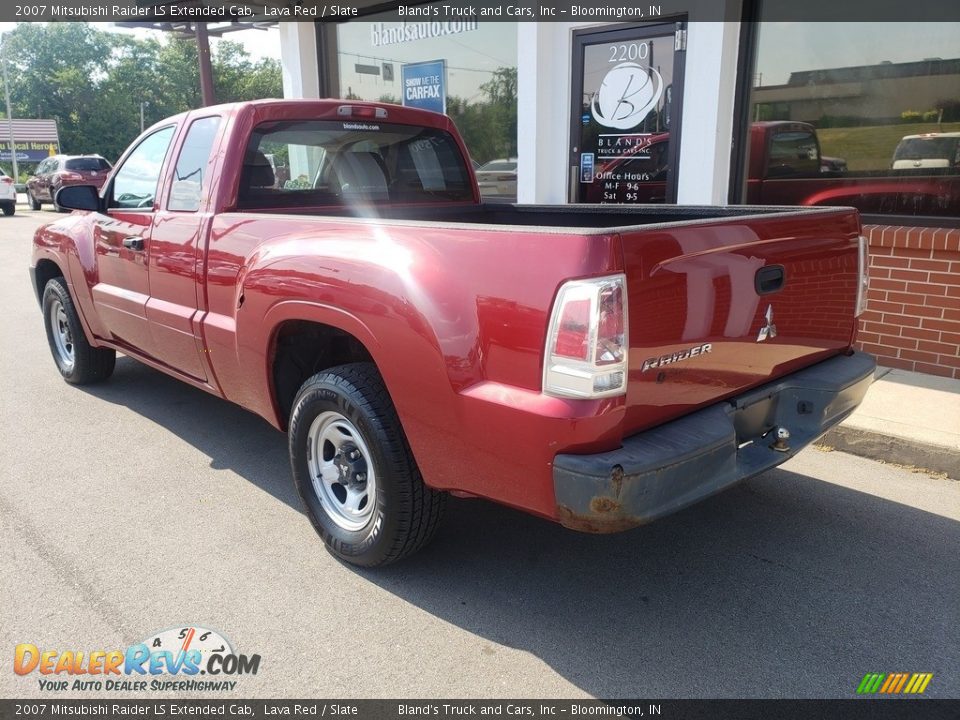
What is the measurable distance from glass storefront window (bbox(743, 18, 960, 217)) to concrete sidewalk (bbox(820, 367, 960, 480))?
158 centimetres

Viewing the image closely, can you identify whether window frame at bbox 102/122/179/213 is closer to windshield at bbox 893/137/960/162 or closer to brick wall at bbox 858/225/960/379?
brick wall at bbox 858/225/960/379

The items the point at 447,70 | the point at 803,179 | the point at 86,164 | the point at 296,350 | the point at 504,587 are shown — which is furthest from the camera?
the point at 86,164

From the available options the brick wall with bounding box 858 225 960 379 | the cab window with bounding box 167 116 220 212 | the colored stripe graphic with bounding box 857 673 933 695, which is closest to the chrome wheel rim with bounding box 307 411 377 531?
the cab window with bounding box 167 116 220 212

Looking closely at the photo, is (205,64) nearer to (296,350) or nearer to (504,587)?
(296,350)

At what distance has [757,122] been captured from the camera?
6.44m

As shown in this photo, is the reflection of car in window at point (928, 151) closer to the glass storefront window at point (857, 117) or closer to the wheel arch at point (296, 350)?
the glass storefront window at point (857, 117)

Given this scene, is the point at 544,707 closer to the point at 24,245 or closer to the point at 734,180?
the point at 734,180

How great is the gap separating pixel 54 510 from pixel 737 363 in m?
3.27

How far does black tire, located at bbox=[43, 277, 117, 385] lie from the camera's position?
539cm

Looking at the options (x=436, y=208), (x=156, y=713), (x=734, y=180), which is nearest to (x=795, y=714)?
(x=156, y=713)

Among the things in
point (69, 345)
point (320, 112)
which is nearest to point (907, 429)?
point (320, 112)

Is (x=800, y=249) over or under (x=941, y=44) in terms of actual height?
under

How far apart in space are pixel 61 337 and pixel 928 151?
6.87m

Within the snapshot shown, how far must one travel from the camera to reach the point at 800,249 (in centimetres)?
289
